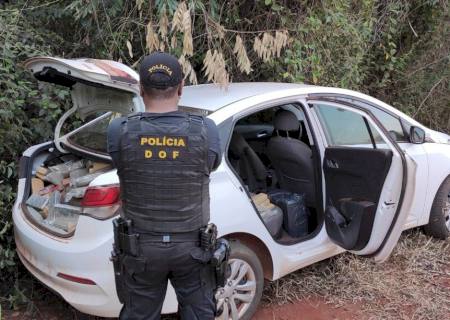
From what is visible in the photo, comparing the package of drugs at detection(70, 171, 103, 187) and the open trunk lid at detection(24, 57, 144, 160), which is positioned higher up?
the open trunk lid at detection(24, 57, 144, 160)

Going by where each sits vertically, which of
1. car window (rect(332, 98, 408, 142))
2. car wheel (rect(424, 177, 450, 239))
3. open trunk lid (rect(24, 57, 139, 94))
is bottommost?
car wheel (rect(424, 177, 450, 239))

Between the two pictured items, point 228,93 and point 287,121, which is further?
point 287,121

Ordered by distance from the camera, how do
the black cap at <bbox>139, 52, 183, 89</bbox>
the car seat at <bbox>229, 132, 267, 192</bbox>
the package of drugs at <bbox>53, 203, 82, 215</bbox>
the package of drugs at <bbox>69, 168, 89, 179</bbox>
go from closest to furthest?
the black cap at <bbox>139, 52, 183, 89</bbox> → the package of drugs at <bbox>53, 203, 82, 215</bbox> → the package of drugs at <bbox>69, 168, 89, 179</bbox> → the car seat at <bbox>229, 132, 267, 192</bbox>

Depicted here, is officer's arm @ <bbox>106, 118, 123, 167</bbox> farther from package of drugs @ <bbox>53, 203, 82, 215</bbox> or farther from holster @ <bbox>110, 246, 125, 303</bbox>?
package of drugs @ <bbox>53, 203, 82, 215</bbox>

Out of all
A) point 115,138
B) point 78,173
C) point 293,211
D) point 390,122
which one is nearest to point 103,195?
point 115,138

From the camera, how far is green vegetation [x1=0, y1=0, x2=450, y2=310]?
13.2ft

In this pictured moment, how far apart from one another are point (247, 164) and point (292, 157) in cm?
38

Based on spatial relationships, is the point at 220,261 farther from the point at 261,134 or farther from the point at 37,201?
the point at 261,134

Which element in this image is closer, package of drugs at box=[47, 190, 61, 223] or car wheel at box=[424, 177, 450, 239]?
package of drugs at box=[47, 190, 61, 223]

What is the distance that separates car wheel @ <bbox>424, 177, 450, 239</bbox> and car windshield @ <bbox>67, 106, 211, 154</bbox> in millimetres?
2631

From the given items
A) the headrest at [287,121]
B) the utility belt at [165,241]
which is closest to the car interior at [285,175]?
the headrest at [287,121]

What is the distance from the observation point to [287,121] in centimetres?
405

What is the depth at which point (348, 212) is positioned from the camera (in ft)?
12.1

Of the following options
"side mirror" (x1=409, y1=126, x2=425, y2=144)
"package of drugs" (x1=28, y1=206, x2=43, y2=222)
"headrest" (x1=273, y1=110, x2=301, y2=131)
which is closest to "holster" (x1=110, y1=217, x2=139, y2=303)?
"package of drugs" (x1=28, y1=206, x2=43, y2=222)
